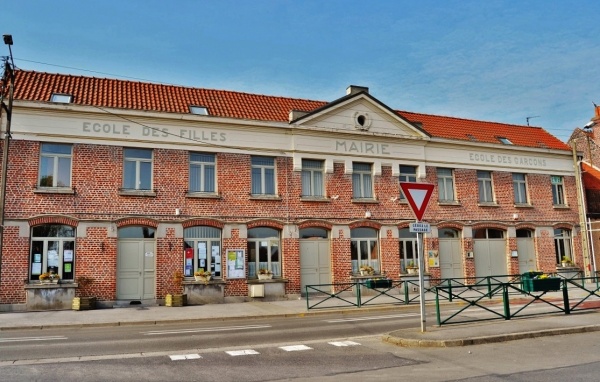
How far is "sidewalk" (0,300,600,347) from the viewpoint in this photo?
9.91 m

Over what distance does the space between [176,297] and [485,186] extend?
15930mm

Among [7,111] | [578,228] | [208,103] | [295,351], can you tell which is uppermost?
[208,103]

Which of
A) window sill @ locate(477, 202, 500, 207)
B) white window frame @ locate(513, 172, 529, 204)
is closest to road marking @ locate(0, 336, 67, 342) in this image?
window sill @ locate(477, 202, 500, 207)

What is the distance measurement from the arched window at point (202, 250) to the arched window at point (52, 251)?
12.9ft

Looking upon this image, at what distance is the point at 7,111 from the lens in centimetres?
1688

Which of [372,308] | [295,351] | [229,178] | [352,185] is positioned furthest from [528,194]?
[295,351]

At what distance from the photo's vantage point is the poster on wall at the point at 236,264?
64.7ft

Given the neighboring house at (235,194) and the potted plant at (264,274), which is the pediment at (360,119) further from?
the potted plant at (264,274)

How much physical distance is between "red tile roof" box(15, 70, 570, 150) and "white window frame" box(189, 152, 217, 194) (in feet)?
5.94

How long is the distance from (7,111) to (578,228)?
26.7 m

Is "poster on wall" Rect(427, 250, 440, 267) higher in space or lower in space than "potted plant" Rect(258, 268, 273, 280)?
higher

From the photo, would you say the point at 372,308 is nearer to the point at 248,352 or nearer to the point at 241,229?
the point at 241,229

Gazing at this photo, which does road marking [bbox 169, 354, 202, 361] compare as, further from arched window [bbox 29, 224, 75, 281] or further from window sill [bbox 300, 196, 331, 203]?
window sill [bbox 300, 196, 331, 203]

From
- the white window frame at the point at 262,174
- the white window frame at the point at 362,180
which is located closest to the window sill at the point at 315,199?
the white window frame at the point at 262,174
